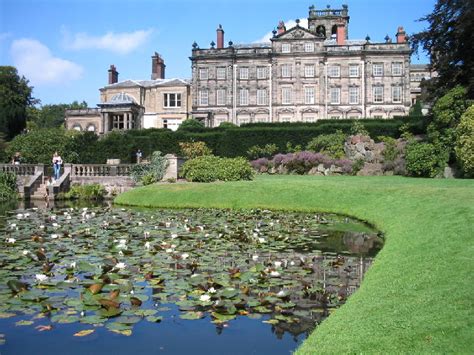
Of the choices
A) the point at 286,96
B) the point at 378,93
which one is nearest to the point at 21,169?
the point at 286,96

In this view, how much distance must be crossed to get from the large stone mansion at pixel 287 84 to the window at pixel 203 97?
0.01 meters

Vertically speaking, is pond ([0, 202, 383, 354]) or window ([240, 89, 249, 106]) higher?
window ([240, 89, 249, 106])

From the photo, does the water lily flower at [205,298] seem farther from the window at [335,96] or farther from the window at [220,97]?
the window at [220,97]

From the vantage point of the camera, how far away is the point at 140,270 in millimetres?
7906

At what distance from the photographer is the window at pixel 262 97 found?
194ft

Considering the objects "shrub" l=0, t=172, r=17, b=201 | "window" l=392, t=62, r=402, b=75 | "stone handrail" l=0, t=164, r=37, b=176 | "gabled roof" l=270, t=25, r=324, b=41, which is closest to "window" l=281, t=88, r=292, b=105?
"gabled roof" l=270, t=25, r=324, b=41

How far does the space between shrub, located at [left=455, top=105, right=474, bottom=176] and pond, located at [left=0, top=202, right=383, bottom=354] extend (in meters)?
13.6

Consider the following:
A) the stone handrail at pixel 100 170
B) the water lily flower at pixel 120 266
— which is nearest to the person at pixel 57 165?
the stone handrail at pixel 100 170

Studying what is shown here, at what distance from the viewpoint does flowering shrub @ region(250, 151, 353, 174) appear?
3286 cm

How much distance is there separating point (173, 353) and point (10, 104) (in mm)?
63664

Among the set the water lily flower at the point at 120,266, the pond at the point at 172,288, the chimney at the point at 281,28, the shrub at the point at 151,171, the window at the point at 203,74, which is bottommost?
the pond at the point at 172,288

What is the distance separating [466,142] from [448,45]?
8.80 metres

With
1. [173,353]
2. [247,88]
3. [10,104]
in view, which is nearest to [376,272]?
[173,353]

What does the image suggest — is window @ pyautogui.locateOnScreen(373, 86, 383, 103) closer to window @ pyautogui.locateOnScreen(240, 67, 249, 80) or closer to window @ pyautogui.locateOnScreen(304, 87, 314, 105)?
window @ pyautogui.locateOnScreen(304, 87, 314, 105)
